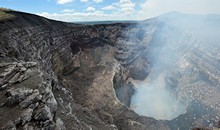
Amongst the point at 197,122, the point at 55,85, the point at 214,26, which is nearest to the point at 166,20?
the point at 214,26

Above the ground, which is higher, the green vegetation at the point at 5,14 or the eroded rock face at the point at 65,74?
the green vegetation at the point at 5,14

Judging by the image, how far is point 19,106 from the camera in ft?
62.3

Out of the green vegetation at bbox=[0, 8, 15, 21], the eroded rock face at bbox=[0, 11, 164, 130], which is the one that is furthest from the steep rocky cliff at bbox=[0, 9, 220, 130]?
the green vegetation at bbox=[0, 8, 15, 21]

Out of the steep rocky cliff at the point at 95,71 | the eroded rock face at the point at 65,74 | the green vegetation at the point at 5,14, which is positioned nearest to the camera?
the eroded rock face at the point at 65,74

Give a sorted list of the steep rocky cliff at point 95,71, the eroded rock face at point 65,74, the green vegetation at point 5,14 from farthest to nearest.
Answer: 1. the green vegetation at point 5,14
2. the steep rocky cliff at point 95,71
3. the eroded rock face at point 65,74

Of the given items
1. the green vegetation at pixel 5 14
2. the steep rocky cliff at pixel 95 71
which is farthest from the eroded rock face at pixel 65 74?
the green vegetation at pixel 5 14

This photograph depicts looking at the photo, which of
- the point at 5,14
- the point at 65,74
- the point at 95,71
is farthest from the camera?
the point at 95,71

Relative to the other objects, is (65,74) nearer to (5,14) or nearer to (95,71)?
(95,71)

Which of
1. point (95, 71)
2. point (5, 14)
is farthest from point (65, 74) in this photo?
point (5, 14)

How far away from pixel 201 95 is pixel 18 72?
4508cm

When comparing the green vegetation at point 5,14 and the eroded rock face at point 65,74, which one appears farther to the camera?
the green vegetation at point 5,14

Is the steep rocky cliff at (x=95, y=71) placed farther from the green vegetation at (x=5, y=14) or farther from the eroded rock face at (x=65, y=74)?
the green vegetation at (x=5, y=14)

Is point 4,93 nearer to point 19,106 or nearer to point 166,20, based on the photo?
point 19,106

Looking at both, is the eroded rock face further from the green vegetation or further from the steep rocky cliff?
the green vegetation
